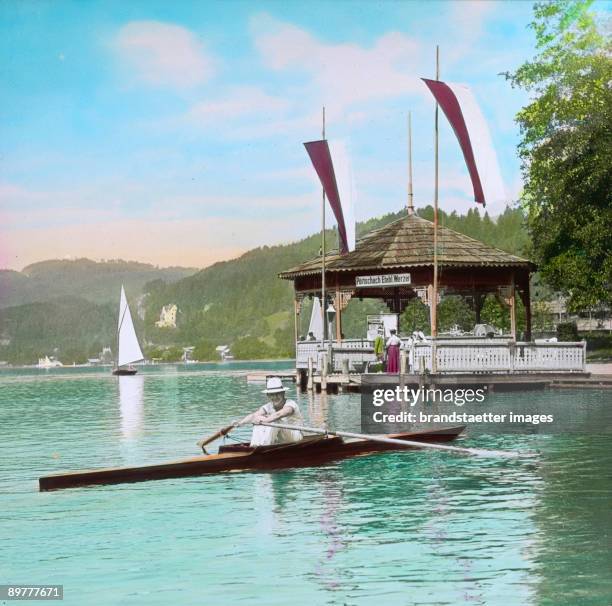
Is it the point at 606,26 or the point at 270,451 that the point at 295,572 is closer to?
the point at 270,451

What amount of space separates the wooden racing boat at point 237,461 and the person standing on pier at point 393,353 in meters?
14.0

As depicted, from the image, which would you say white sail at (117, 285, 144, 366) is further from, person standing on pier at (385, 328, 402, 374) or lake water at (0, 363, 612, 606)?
lake water at (0, 363, 612, 606)

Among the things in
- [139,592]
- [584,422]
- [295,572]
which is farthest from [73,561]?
[584,422]

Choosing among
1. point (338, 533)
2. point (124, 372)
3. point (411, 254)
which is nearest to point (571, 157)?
point (411, 254)

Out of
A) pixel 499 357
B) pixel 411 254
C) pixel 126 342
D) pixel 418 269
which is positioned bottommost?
pixel 499 357

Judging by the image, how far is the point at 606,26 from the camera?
140 feet

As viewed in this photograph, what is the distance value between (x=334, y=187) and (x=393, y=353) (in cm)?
548

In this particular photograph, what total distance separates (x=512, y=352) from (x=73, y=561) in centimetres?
2412

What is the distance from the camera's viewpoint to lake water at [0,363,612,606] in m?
11.2

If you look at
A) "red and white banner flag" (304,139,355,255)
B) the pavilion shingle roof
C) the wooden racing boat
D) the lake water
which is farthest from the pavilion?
the wooden racing boat

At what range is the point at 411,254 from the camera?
40031mm

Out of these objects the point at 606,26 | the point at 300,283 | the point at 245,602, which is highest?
the point at 606,26

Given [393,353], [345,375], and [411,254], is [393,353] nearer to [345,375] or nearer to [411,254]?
[345,375]

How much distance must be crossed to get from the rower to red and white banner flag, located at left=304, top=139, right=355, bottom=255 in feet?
50.3
